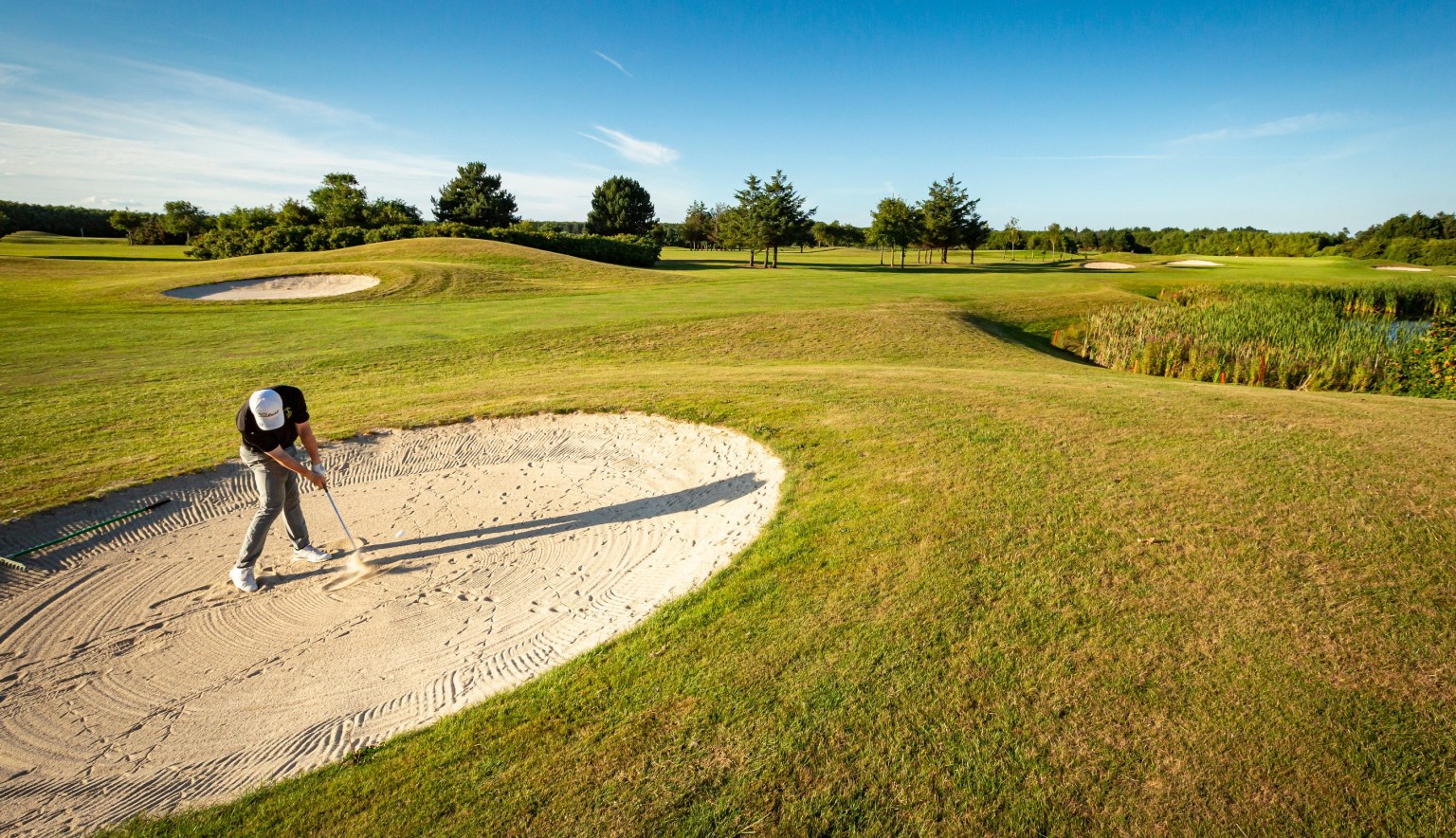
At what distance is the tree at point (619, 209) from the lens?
84750 mm

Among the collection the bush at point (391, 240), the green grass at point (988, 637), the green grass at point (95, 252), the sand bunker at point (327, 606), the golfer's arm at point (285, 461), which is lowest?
the sand bunker at point (327, 606)

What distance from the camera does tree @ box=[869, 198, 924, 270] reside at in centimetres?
6153

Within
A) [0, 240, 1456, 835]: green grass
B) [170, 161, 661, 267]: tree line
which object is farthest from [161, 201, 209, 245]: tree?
[0, 240, 1456, 835]: green grass

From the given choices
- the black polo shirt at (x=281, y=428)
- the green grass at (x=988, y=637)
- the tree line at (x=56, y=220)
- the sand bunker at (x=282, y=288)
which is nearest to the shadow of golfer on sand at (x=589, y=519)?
the green grass at (x=988, y=637)

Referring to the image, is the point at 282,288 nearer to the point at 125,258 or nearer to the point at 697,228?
the point at 125,258

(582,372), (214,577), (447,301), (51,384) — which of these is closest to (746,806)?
(214,577)

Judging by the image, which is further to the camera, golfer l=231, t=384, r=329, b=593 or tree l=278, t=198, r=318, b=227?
tree l=278, t=198, r=318, b=227

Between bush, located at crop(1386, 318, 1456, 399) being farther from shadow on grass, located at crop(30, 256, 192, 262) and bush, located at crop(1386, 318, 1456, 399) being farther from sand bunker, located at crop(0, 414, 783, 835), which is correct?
shadow on grass, located at crop(30, 256, 192, 262)

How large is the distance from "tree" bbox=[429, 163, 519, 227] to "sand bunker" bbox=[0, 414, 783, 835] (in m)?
77.0

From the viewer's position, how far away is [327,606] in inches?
268

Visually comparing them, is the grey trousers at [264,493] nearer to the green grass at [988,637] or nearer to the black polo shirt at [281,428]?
the black polo shirt at [281,428]

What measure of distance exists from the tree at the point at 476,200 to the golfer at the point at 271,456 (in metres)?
79.6

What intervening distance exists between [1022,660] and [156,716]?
682 cm

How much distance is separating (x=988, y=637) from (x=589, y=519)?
5369 mm
